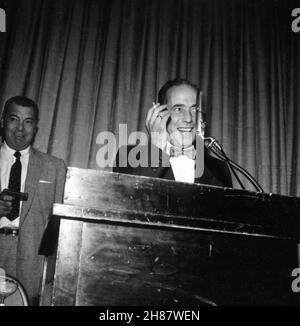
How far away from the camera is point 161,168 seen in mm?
1323

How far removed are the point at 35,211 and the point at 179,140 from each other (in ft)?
3.60

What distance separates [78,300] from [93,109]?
219cm

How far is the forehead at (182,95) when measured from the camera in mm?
2020

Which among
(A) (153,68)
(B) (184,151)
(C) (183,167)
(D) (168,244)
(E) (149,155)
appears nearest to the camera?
(D) (168,244)

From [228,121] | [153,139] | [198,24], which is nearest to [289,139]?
[228,121]

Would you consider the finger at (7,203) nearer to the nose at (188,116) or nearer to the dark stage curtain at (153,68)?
the dark stage curtain at (153,68)

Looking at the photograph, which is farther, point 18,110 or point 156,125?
point 18,110

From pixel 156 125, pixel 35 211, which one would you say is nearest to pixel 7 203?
pixel 35 211

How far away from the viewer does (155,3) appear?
127 inches

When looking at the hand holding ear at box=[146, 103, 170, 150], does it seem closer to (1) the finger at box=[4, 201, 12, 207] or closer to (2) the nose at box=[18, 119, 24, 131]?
(1) the finger at box=[4, 201, 12, 207]

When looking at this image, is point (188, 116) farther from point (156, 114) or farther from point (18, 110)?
point (18, 110)

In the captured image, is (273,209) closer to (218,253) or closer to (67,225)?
(218,253)

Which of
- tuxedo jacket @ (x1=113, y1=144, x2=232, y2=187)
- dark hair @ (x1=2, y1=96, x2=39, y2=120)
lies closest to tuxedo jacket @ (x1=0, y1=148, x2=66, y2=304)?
dark hair @ (x1=2, y1=96, x2=39, y2=120)

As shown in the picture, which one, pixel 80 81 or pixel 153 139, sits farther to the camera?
pixel 80 81
